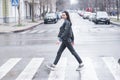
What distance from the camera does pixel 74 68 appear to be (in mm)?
13062

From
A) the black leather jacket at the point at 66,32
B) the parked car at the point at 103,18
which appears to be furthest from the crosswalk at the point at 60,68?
the parked car at the point at 103,18

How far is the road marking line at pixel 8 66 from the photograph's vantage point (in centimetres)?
1235

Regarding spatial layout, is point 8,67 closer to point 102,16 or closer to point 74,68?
point 74,68

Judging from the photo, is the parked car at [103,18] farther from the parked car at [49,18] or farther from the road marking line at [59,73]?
the road marking line at [59,73]

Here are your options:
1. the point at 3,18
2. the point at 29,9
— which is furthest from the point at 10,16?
the point at 29,9

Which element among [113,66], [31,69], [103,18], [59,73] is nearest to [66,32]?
[59,73]

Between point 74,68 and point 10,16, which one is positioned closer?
point 74,68

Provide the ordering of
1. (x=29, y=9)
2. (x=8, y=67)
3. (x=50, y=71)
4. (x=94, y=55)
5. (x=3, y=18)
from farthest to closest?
1. (x=29, y=9)
2. (x=3, y=18)
3. (x=94, y=55)
4. (x=8, y=67)
5. (x=50, y=71)

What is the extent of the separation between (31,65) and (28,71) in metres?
1.29

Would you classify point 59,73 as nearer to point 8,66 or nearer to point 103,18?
point 8,66

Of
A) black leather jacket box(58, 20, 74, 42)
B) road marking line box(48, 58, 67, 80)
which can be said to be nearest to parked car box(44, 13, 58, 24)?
road marking line box(48, 58, 67, 80)

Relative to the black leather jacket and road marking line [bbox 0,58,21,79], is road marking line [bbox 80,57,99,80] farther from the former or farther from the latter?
road marking line [bbox 0,58,21,79]

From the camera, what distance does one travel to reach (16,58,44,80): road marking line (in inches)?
452

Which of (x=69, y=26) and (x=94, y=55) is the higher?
(x=69, y=26)
